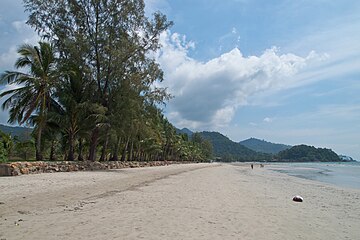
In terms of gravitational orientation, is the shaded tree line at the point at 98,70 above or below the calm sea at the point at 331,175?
above

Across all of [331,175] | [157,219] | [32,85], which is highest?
[32,85]

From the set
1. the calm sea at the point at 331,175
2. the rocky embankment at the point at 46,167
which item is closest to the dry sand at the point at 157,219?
the rocky embankment at the point at 46,167

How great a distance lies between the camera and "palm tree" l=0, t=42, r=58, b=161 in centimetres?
2061

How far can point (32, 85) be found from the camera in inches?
818

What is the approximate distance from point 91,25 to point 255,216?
2390 cm

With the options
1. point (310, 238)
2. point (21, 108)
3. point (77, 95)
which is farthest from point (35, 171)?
point (310, 238)

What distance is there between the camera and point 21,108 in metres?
21.2

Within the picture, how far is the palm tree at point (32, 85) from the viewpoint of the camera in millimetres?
20609

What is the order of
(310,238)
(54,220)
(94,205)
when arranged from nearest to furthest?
(310,238), (54,220), (94,205)

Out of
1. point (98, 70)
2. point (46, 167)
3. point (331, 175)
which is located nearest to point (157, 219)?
point (46, 167)

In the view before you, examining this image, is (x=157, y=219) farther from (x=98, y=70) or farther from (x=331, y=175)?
(x=331, y=175)

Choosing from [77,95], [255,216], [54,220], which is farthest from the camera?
[77,95]

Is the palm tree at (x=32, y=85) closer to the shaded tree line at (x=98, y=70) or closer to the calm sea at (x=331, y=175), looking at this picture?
the shaded tree line at (x=98, y=70)

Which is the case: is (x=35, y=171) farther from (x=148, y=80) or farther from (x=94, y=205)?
(x=148, y=80)
